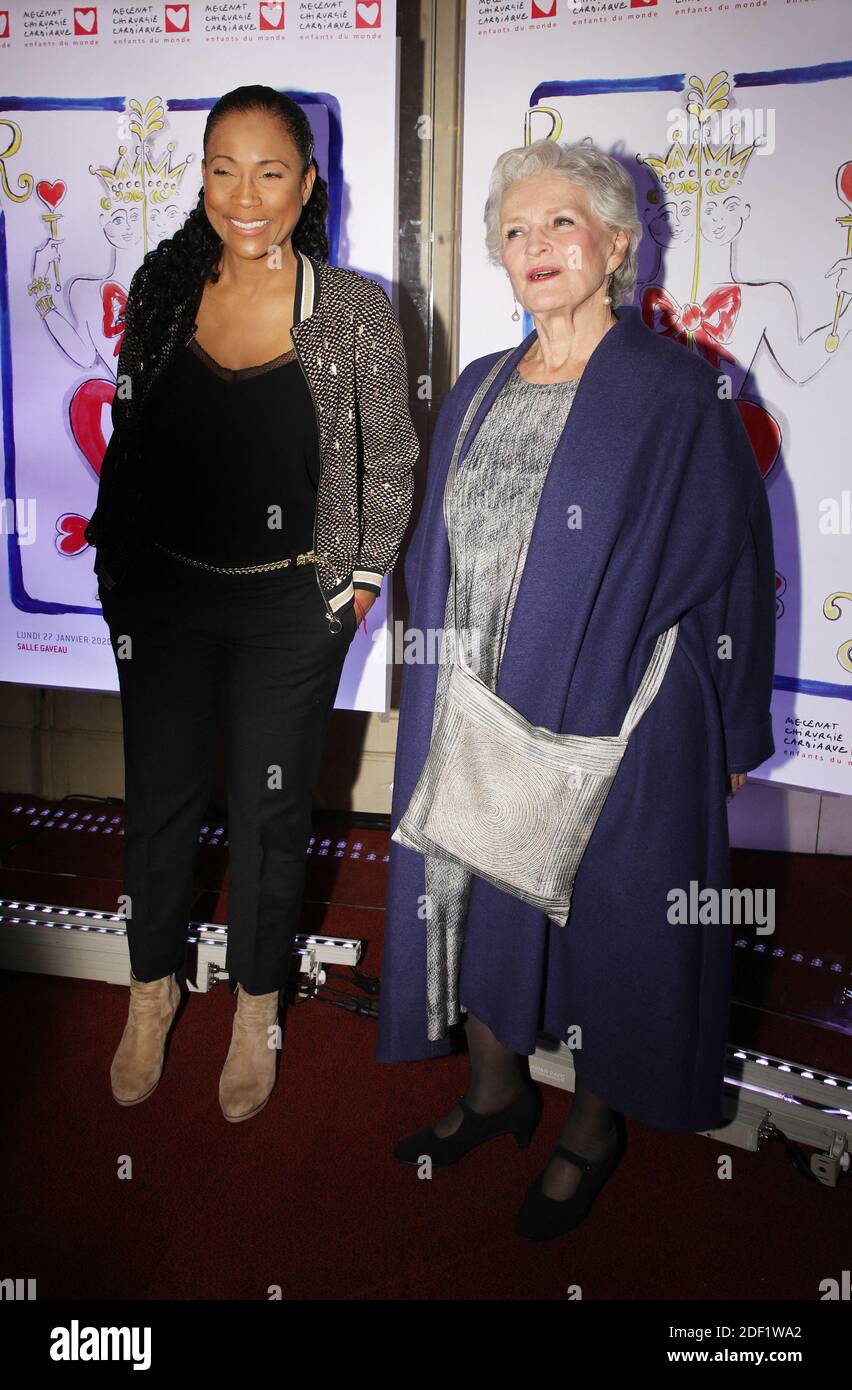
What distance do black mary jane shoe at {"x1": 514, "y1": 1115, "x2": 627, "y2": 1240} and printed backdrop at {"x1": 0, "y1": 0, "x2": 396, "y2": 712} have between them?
1374 mm

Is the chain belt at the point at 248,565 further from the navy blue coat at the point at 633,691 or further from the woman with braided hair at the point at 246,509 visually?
the navy blue coat at the point at 633,691

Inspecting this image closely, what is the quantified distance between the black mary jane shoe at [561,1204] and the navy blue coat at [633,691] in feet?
0.65

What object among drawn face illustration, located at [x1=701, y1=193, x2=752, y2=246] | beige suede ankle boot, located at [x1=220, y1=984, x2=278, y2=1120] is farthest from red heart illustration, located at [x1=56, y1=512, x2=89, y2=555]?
drawn face illustration, located at [x1=701, y1=193, x2=752, y2=246]

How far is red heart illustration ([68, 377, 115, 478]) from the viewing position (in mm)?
2824

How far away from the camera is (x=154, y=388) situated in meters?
1.90

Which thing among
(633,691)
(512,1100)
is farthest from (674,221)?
(512,1100)

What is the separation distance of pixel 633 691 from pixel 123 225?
1950 mm

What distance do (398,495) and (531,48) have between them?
4.06 feet

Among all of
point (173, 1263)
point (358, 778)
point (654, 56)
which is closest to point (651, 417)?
point (654, 56)

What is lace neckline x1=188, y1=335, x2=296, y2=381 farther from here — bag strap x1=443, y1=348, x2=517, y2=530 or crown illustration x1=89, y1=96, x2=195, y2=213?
crown illustration x1=89, y1=96, x2=195, y2=213

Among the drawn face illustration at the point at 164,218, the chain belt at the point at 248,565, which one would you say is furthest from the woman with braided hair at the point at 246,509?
the drawn face illustration at the point at 164,218
